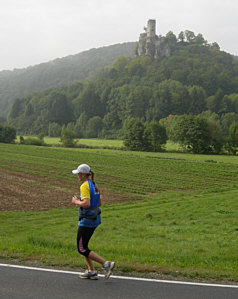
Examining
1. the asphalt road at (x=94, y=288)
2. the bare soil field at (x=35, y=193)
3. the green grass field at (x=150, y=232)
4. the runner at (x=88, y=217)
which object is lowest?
the bare soil field at (x=35, y=193)

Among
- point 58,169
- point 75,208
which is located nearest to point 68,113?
point 58,169

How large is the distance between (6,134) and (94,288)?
344 ft

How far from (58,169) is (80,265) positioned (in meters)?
43.8

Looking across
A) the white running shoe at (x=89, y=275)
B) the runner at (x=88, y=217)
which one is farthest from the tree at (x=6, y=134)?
the white running shoe at (x=89, y=275)

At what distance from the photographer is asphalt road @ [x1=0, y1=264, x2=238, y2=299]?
23.5 feet

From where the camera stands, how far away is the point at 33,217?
2255 cm

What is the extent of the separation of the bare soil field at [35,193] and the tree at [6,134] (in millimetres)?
64638

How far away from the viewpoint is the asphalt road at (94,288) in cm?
716

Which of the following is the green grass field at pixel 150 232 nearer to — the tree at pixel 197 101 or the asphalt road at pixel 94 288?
the asphalt road at pixel 94 288

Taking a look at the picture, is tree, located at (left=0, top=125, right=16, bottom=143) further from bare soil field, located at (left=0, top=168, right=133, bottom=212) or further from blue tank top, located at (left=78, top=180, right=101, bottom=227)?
blue tank top, located at (left=78, top=180, right=101, bottom=227)

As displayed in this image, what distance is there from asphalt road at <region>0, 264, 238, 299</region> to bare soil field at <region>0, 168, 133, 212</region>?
17.6 metres

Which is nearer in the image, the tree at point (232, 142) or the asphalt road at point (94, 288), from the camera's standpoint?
the asphalt road at point (94, 288)

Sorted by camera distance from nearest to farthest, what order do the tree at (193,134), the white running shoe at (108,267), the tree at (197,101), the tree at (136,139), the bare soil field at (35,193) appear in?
1. the white running shoe at (108,267)
2. the bare soil field at (35,193)
3. the tree at (193,134)
4. the tree at (136,139)
5. the tree at (197,101)

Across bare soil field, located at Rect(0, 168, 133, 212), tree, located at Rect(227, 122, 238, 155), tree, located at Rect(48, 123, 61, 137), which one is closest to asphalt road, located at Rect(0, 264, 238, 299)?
bare soil field, located at Rect(0, 168, 133, 212)
